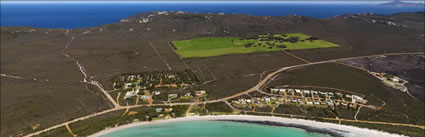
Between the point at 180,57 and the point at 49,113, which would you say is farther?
the point at 180,57

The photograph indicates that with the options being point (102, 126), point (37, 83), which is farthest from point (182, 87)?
point (37, 83)

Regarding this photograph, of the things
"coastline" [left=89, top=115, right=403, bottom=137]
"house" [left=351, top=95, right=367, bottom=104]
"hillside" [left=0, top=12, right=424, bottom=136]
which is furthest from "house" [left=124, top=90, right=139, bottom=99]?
"house" [left=351, top=95, right=367, bottom=104]

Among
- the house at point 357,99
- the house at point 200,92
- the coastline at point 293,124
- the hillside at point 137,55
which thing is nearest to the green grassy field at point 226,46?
the hillside at point 137,55

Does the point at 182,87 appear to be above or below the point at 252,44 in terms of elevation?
below

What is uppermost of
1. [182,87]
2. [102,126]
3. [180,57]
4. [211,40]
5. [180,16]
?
[180,16]

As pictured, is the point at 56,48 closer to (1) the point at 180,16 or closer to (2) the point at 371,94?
(1) the point at 180,16

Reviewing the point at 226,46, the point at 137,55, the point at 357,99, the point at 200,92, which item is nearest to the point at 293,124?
the point at 357,99
